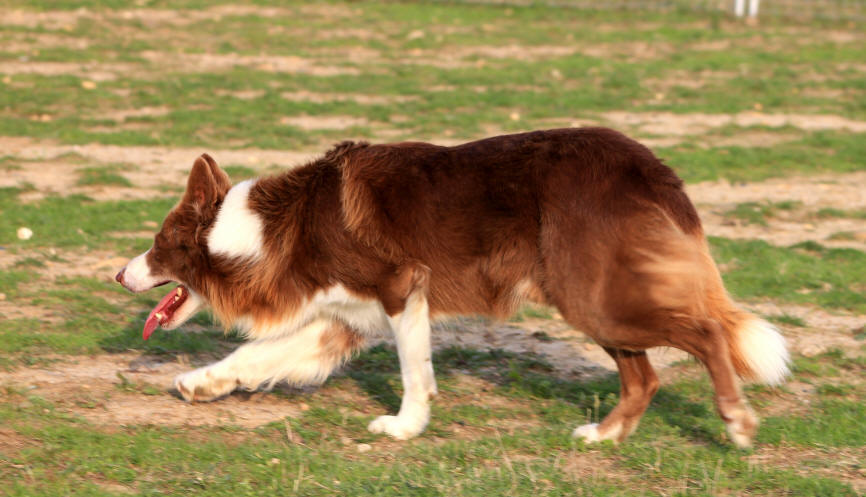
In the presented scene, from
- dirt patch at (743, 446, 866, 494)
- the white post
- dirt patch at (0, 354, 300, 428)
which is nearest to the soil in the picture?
dirt patch at (0, 354, 300, 428)

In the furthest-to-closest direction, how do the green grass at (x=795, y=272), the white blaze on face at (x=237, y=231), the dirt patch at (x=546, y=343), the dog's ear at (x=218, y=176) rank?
the green grass at (x=795, y=272) < the dirt patch at (x=546, y=343) < the dog's ear at (x=218, y=176) < the white blaze on face at (x=237, y=231)

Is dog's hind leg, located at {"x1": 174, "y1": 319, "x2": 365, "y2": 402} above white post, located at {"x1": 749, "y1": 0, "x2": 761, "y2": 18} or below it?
below

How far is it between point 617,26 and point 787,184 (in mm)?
8169

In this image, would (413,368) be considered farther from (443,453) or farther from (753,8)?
(753,8)

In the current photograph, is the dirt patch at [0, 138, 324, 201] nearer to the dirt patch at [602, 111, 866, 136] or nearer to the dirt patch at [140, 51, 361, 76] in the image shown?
the dirt patch at [602, 111, 866, 136]

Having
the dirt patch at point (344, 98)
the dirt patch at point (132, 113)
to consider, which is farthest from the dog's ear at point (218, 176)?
the dirt patch at point (344, 98)

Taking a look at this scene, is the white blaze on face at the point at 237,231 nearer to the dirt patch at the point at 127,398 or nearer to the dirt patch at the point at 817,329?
the dirt patch at the point at 127,398

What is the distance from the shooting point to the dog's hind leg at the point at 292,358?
515 centimetres

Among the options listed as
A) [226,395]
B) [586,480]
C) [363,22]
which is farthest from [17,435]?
[363,22]

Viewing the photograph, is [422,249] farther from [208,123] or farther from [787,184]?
[208,123]

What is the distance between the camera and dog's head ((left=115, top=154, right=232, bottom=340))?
16.7 ft

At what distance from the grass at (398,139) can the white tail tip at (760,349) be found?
0.31 metres

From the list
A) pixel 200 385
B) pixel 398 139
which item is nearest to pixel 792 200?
pixel 398 139

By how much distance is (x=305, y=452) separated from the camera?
4.50 metres
